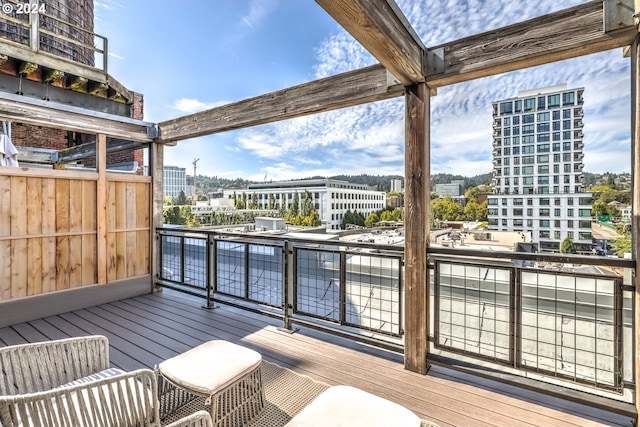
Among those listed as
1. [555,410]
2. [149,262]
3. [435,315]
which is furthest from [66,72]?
[555,410]

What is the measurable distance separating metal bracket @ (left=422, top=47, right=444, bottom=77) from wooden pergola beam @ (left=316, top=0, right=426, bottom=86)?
42 mm

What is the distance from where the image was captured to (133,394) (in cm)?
130

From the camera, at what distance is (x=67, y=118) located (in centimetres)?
385

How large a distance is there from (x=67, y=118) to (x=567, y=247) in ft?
18.1

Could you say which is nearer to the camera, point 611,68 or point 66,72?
point 611,68

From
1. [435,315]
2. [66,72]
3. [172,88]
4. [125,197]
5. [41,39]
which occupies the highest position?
[172,88]

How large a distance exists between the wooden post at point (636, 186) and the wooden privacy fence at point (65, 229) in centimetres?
555

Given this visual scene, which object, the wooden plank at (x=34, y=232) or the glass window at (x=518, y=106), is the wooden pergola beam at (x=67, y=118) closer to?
the wooden plank at (x=34, y=232)

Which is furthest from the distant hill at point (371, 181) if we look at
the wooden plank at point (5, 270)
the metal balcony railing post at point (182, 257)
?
the wooden plank at point (5, 270)


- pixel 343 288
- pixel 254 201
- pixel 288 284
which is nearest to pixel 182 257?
pixel 288 284

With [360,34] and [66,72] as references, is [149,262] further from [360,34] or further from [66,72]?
[360,34]

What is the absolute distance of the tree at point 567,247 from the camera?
7.41 ft

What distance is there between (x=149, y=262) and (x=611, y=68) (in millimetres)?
6628

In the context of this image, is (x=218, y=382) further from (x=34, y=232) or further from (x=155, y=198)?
(x=155, y=198)
